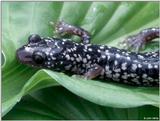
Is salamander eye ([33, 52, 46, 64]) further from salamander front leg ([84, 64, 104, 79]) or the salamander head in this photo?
salamander front leg ([84, 64, 104, 79])

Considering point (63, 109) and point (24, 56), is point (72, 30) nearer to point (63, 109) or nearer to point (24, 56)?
point (24, 56)

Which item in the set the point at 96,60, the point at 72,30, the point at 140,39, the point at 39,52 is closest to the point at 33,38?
the point at 39,52

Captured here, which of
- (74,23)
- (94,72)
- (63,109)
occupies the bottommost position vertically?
(63,109)

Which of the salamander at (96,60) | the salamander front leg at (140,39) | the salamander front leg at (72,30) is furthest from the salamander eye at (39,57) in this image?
the salamander front leg at (140,39)

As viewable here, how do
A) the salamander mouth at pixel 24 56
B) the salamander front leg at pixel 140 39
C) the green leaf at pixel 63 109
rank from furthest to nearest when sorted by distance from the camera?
the salamander front leg at pixel 140 39, the salamander mouth at pixel 24 56, the green leaf at pixel 63 109

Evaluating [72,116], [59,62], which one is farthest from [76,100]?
[59,62]

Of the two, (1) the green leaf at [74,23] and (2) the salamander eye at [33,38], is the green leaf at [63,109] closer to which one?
(1) the green leaf at [74,23]
